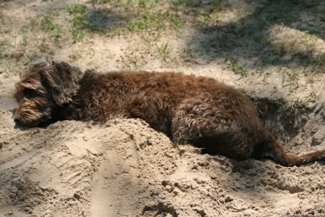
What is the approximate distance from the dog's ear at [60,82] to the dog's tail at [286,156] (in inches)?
99.8

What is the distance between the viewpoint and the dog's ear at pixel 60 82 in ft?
20.6

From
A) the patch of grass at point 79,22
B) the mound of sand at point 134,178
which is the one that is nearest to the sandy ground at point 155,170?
the mound of sand at point 134,178

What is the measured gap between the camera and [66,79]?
638cm

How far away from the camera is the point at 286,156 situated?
571 cm

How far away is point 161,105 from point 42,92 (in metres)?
1.55

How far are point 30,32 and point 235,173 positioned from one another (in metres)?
4.45

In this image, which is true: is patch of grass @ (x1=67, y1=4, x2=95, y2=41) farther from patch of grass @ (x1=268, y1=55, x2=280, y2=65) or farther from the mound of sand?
patch of grass @ (x1=268, y1=55, x2=280, y2=65)

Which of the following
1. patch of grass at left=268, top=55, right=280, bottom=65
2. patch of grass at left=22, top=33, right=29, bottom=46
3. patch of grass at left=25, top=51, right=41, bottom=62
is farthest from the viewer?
patch of grass at left=22, top=33, right=29, bottom=46

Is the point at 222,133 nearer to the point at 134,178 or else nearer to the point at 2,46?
the point at 134,178

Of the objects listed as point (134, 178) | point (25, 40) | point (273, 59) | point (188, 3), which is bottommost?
point (134, 178)

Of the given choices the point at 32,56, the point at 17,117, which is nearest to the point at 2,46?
the point at 32,56

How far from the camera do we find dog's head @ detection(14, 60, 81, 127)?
20.5ft

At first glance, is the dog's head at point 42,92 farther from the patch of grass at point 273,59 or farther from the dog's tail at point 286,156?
the patch of grass at point 273,59

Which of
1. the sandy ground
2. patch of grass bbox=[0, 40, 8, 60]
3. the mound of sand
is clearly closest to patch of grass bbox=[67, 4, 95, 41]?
patch of grass bbox=[0, 40, 8, 60]
